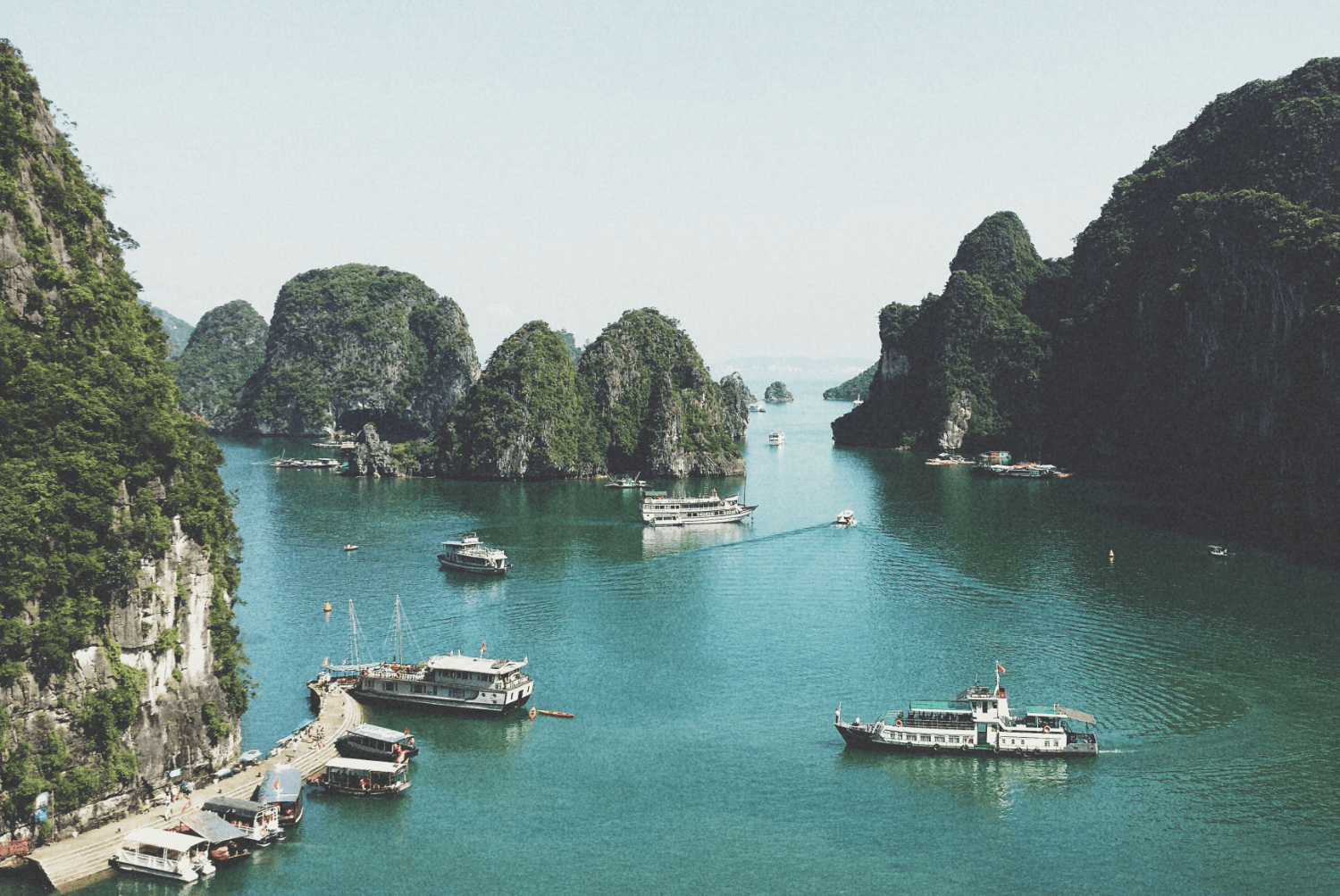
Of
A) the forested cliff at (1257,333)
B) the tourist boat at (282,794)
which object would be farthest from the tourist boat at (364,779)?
the forested cliff at (1257,333)

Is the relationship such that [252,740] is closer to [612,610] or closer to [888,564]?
[612,610]

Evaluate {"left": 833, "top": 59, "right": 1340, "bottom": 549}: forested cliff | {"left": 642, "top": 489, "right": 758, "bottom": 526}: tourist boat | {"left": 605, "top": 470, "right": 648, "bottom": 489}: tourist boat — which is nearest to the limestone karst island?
{"left": 833, "top": 59, "right": 1340, "bottom": 549}: forested cliff

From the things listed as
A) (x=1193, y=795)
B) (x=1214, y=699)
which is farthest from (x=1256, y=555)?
(x=1193, y=795)

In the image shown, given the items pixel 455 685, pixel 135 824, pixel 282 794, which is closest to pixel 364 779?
pixel 282 794

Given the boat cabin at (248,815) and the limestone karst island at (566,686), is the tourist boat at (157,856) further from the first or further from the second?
the boat cabin at (248,815)

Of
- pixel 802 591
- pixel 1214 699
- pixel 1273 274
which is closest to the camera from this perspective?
pixel 1214 699

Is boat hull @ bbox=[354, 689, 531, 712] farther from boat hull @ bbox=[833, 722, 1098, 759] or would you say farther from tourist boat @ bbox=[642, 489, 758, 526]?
tourist boat @ bbox=[642, 489, 758, 526]

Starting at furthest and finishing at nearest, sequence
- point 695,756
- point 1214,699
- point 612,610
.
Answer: point 612,610 < point 1214,699 < point 695,756
